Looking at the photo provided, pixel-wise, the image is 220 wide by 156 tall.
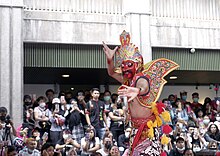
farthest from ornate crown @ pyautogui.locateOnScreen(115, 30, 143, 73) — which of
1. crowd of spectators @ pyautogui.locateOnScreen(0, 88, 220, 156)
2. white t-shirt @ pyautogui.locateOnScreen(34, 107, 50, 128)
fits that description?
white t-shirt @ pyautogui.locateOnScreen(34, 107, 50, 128)

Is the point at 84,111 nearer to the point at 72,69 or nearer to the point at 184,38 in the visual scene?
the point at 72,69

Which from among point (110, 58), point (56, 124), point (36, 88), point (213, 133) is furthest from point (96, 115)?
point (36, 88)

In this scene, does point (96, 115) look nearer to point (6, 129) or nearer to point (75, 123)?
point (75, 123)

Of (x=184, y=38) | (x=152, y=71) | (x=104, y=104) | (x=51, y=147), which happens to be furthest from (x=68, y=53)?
(x=152, y=71)

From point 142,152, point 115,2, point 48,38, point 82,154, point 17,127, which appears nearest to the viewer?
point 142,152

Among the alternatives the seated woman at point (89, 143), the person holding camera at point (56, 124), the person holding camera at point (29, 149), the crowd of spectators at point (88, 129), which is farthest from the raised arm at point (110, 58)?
the person holding camera at point (56, 124)

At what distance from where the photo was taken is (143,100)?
8977 millimetres

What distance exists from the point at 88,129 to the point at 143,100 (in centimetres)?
459

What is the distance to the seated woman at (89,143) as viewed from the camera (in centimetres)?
1302

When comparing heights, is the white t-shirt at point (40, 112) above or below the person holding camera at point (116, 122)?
above

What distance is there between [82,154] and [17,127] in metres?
2.15

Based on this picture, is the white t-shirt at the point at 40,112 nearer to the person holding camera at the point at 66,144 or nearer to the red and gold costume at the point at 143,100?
the person holding camera at the point at 66,144

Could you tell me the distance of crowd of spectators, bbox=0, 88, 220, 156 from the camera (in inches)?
483

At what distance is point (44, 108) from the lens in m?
14.2
